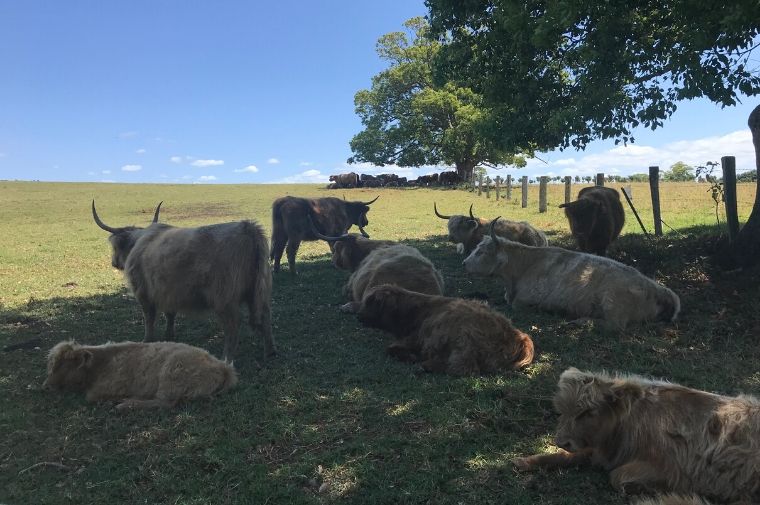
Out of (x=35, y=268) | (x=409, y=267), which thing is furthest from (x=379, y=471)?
(x=35, y=268)

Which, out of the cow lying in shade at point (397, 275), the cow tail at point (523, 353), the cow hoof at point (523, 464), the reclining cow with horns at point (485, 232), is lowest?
the cow hoof at point (523, 464)

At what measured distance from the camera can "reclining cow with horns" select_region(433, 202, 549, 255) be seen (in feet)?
36.1

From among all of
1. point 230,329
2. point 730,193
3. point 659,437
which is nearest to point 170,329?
point 230,329

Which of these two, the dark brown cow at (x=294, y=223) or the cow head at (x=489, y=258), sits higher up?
the dark brown cow at (x=294, y=223)

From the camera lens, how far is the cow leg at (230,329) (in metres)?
5.56

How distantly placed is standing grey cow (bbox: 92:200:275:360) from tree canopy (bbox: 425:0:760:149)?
5.15 meters

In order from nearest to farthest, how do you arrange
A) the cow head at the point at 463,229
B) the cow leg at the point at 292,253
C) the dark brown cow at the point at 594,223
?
the dark brown cow at the point at 594,223 → the cow leg at the point at 292,253 → the cow head at the point at 463,229

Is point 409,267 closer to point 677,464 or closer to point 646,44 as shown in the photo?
point 677,464

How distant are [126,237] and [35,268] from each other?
6662mm

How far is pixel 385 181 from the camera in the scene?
47781 mm

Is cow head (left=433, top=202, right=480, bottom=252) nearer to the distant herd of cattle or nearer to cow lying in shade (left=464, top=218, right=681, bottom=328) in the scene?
cow lying in shade (left=464, top=218, right=681, bottom=328)

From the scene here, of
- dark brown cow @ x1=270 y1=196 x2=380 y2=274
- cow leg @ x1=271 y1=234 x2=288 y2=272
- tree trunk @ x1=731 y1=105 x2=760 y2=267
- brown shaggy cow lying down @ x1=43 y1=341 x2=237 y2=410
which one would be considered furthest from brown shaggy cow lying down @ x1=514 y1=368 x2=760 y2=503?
cow leg @ x1=271 y1=234 x2=288 y2=272

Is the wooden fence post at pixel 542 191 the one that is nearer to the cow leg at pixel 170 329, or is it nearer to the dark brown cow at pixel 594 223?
the dark brown cow at pixel 594 223

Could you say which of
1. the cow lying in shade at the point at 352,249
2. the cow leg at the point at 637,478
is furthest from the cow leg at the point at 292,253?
the cow leg at the point at 637,478
